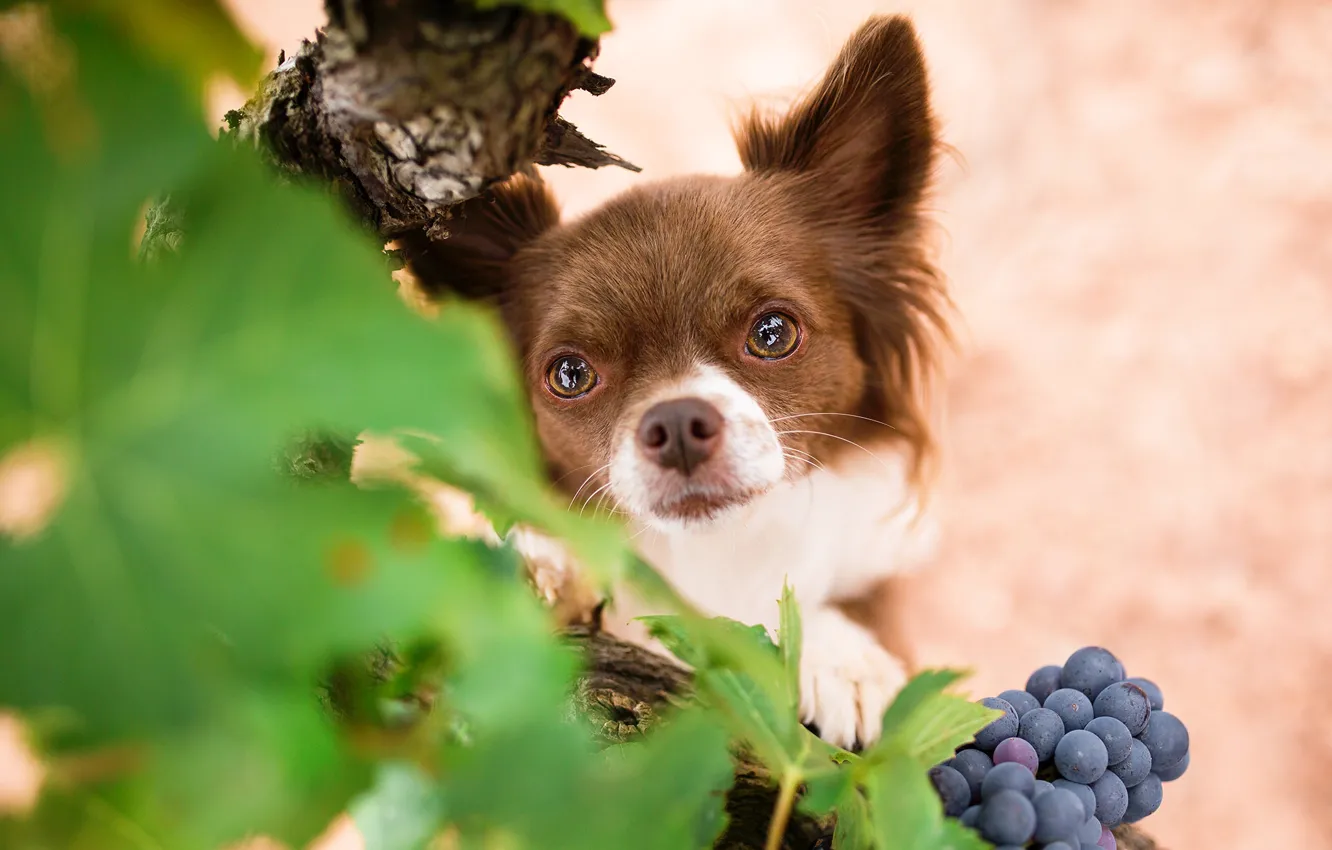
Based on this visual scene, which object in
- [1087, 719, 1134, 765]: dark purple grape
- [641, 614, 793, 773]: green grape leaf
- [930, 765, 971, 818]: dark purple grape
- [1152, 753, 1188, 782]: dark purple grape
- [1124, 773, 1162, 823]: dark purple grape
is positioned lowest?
[641, 614, 793, 773]: green grape leaf

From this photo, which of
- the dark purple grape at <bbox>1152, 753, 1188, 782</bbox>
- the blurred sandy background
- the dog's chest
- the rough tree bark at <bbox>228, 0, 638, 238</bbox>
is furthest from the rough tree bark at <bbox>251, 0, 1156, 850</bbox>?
the blurred sandy background

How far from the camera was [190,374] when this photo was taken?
1.28ft

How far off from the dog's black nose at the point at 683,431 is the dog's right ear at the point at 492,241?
0.51 m

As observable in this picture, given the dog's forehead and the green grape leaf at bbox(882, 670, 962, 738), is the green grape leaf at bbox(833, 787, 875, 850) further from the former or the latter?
the dog's forehead

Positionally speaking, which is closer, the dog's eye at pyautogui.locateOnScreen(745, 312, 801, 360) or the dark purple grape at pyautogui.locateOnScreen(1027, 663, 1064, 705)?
the dark purple grape at pyautogui.locateOnScreen(1027, 663, 1064, 705)

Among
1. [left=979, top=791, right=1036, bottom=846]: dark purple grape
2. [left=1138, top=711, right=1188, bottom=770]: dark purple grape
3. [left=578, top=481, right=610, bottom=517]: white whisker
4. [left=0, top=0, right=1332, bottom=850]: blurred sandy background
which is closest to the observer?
[left=979, top=791, right=1036, bottom=846]: dark purple grape

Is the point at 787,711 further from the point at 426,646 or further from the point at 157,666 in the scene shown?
the point at 157,666

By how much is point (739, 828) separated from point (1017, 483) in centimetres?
224

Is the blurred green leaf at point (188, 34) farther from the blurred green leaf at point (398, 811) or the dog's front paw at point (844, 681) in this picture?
the dog's front paw at point (844, 681)

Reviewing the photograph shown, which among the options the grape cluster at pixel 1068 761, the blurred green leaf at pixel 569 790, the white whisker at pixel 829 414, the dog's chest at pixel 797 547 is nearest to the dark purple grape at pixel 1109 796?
the grape cluster at pixel 1068 761

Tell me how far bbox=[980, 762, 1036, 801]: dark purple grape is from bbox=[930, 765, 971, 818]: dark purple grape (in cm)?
2

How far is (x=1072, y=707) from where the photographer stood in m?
0.93

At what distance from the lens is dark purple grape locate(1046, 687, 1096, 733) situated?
3.04ft

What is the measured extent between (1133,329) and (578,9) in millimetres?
2904
